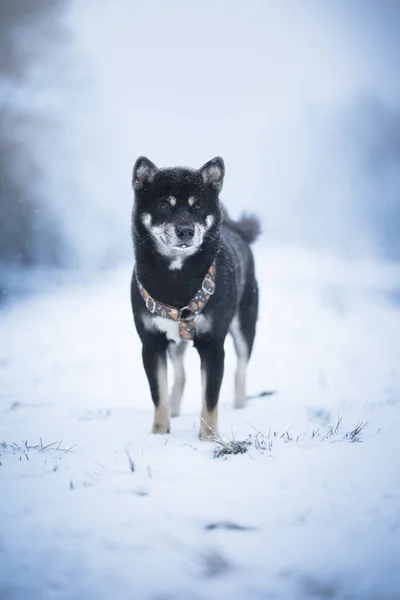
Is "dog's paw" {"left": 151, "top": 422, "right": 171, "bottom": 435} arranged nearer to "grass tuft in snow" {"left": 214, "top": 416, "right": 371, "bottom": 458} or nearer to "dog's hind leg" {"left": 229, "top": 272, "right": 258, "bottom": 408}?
"grass tuft in snow" {"left": 214, "top": 416, "right": 371, "bottom": 458}

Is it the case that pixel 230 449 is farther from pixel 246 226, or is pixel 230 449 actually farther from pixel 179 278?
pixel 246 226

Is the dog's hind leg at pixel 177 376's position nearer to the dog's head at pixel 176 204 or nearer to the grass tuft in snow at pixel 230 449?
the dog's head at pixel 176 204

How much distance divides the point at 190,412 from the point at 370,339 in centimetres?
473

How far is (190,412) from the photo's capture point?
14.7 ft

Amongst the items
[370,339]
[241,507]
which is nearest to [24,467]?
[241,507]

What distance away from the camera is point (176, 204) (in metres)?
3.07

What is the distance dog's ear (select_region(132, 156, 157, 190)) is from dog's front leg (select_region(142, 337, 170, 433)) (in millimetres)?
1172

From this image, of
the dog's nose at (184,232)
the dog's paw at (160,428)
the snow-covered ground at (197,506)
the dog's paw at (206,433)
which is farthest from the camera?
the dog's paw at (160,428)

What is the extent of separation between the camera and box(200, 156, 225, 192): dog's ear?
3.24m

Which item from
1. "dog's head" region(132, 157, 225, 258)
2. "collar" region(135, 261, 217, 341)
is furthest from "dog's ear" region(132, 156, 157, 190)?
"collar" region(135, 261, 217, 341)

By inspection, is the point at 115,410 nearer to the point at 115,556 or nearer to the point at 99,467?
the point at 99,467

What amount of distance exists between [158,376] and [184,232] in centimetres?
114

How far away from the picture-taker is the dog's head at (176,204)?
298cm

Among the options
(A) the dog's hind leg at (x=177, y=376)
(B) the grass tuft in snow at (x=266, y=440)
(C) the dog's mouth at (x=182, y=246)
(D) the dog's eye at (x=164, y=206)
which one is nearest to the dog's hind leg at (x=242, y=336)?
(A) the dog's hind leg at (x=177, y=376)
